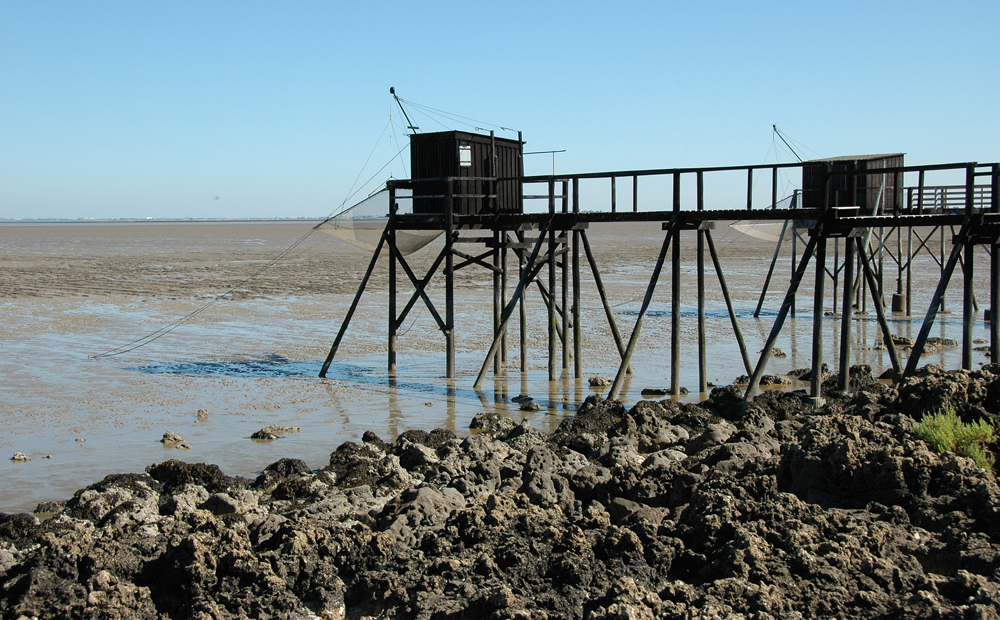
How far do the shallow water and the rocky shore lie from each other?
187 centimetres

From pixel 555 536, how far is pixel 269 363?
11.3 meters

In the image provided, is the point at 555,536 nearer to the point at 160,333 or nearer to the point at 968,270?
the point at 968,270

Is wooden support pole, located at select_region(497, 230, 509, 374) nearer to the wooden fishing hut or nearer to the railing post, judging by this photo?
the wooden fishing hut

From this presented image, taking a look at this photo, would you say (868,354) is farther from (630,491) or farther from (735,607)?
(735,607)

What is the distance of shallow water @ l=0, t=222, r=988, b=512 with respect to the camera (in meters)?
11.6

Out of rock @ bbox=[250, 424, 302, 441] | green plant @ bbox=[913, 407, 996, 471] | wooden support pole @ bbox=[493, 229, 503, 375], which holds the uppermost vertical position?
wooden support pole @ bbox=[493, 229, 503, 375]

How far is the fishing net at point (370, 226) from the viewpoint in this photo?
16.3 metres

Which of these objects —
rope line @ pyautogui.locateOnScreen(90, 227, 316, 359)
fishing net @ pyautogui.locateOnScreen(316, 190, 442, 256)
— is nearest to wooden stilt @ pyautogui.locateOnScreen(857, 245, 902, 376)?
fishing net @ pyautogui.locateOnScreen(316, 190, 442, 256)

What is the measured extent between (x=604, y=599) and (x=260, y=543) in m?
3.04

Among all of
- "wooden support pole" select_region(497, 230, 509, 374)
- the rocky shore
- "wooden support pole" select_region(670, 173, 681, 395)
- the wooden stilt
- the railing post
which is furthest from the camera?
"wooden support pole" select_region(497, 230, 509, 374)

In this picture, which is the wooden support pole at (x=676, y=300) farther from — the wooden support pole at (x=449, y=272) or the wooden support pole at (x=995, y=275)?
the wooden support pole at (x=995, y=275)

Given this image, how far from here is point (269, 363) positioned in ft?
56.9

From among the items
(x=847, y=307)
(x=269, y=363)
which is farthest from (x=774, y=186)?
(x=269, y=363)

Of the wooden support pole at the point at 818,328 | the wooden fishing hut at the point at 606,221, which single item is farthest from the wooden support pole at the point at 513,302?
the wooden support pole at the point at 818,328
